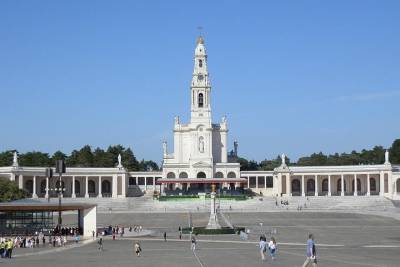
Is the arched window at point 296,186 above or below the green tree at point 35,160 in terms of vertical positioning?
below

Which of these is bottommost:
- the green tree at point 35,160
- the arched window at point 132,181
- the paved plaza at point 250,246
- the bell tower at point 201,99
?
the paved plaza at point 250,246

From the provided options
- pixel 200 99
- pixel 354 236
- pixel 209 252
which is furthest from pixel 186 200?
pixel 209 252

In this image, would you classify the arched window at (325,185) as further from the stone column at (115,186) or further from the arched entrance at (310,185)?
the stone column at (115,186)

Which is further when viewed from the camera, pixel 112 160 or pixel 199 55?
pixel 112 160

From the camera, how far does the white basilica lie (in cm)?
12575

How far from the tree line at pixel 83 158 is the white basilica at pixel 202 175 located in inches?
387

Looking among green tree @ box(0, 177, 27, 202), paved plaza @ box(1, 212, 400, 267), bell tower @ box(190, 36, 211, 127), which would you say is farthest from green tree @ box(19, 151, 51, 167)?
paved plaza @ box(1, 212, 400, 267)

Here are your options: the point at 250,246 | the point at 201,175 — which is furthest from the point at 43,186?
the point at 250,246

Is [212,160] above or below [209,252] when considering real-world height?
above

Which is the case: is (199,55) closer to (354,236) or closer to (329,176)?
(329,176)

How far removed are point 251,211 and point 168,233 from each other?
112ft

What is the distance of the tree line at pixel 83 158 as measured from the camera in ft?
467

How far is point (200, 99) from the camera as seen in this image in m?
132

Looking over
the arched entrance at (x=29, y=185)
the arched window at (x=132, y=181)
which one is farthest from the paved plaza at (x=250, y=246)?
the arched window at (x=132, y=181)
